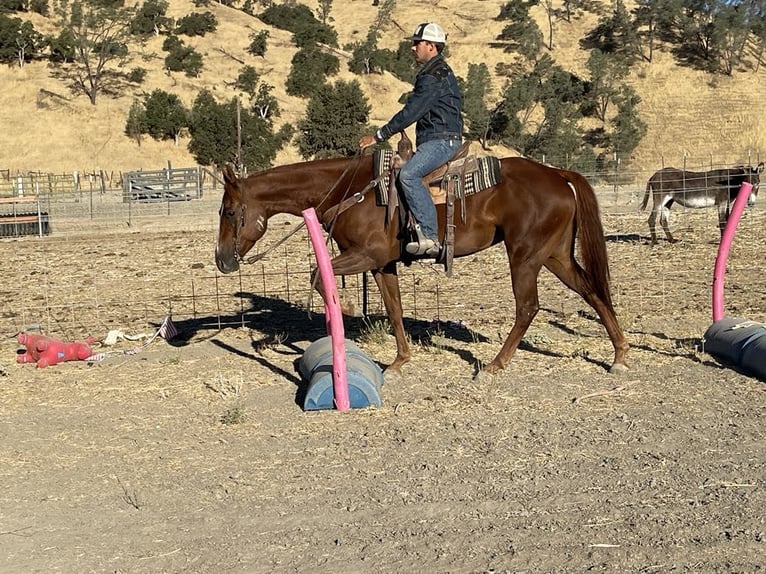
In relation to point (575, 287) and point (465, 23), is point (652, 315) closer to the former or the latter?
point (575, 287)

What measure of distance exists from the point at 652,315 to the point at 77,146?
42.5m

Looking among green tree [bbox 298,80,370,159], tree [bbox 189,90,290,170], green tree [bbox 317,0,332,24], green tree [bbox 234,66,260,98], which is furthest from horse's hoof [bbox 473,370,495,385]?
green tree [bbox 317,0,332,24]

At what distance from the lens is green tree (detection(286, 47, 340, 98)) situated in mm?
57469

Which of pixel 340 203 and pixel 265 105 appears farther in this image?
pixel 265 105

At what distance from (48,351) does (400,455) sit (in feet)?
14.3

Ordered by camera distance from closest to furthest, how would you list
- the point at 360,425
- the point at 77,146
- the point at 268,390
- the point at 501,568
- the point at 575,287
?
the point at 501,568
the point at 360,425
the point at 268,390
the point at 575,287
the point at 77,146

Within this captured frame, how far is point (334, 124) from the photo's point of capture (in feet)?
163

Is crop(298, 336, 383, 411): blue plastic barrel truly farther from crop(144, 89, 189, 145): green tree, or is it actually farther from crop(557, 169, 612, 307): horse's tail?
crop(144, 89, 189, 145): green tree

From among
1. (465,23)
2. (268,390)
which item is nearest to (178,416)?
(268,390)

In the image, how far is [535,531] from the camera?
4.33 metres

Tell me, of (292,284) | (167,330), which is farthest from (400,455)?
(292,284)

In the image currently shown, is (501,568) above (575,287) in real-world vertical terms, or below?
below

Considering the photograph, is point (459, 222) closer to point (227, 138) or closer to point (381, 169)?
point (381, 169)

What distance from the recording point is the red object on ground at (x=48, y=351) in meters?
8.42
